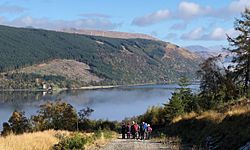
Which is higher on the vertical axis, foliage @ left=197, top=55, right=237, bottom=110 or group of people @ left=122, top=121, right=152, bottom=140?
foliage @ left=197, top=55, right=237, bottom=110

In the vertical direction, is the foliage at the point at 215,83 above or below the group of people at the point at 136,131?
above

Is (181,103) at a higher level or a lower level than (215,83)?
lower

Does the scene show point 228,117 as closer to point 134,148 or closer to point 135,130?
point 134,148

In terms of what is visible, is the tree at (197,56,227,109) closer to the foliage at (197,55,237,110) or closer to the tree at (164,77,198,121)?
the foliage at (197,55,237,110)

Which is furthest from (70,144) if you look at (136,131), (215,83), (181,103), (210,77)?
(210,77)

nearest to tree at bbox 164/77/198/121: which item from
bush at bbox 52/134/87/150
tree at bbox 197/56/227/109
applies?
tree at bbox 197/56/227/109

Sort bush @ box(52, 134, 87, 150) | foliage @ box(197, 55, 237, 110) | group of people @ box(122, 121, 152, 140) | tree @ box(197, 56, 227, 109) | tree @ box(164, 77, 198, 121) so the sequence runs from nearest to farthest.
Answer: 1. bush @ box(52, 134, 87, 150)
2. group of people @ box(122, 121, 152, 140)
3. foliage @ box(197, 55, 237, 110)
4. tree @ box(197, 56, 227, 109)
5. tree @ box(164, 77, 198, 121)

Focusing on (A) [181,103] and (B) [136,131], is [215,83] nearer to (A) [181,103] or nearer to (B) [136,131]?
(A) [181,103]

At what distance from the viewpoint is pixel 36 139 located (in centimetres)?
1873

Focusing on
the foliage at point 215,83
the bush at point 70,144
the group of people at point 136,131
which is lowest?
the group of people at point 136,131

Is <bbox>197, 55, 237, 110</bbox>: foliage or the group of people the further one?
<bbox>197, 55, 237, 110</bbox>: foliage

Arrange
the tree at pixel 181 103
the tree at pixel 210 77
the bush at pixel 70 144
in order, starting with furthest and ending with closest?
the tree at pixel 181 103, the tree at pixel 210 77, the bush at pixel 70 144

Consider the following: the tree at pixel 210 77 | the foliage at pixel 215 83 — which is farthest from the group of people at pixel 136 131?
the tree at pixel 210 77

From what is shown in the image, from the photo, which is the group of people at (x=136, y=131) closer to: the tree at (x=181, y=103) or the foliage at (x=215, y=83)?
the foliage at (x=215, y=83)
